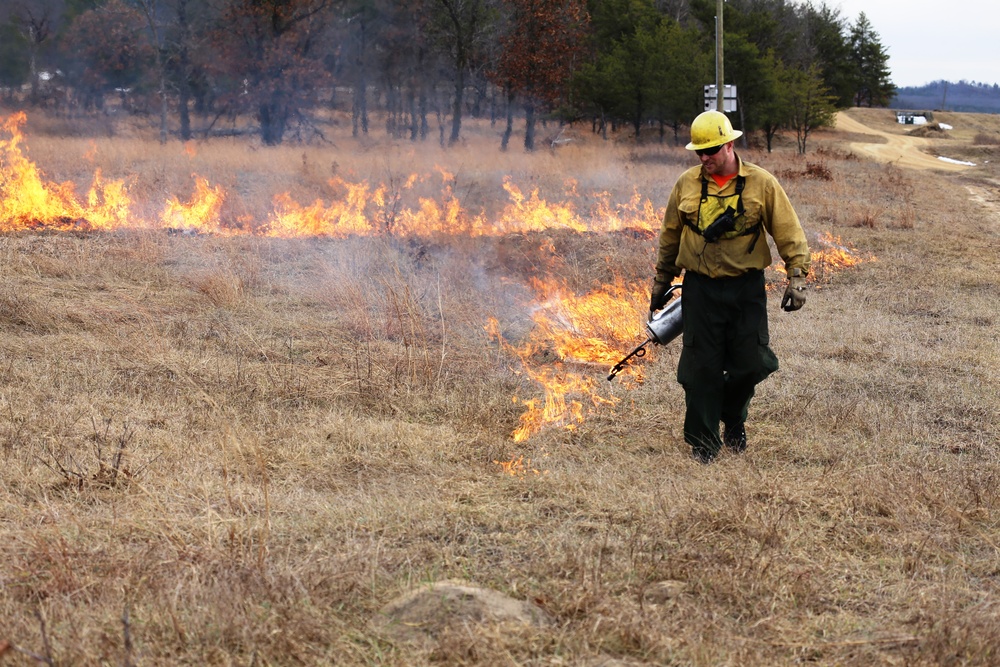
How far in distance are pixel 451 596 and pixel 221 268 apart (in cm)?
707

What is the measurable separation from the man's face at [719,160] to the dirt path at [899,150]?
29947 millimetres

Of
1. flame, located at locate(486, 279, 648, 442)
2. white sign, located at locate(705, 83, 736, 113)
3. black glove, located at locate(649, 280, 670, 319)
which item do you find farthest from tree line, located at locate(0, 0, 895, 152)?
black glove, located at locate(649, 280, 670, 319)

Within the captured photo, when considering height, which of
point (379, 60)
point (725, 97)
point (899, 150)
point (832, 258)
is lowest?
point (832, 258)

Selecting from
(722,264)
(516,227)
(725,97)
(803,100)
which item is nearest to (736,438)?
(722,264)

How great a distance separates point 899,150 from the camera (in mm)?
39594

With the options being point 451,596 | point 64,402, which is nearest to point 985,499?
point 451,596

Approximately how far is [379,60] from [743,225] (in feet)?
105

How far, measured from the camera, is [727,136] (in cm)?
443

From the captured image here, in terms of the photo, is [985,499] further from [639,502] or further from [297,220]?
[297,220]

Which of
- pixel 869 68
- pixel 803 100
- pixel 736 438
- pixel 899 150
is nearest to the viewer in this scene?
pixel 736 438

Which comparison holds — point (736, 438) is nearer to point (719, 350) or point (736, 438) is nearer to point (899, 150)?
point (719, 350)

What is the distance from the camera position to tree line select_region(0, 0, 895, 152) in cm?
2144

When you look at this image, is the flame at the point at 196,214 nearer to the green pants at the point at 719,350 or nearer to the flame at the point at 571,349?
the flame at the point at 571,349

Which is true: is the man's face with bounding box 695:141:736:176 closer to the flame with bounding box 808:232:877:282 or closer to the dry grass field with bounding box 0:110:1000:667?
the dry grass field with bounding box 0:110:1000:667
